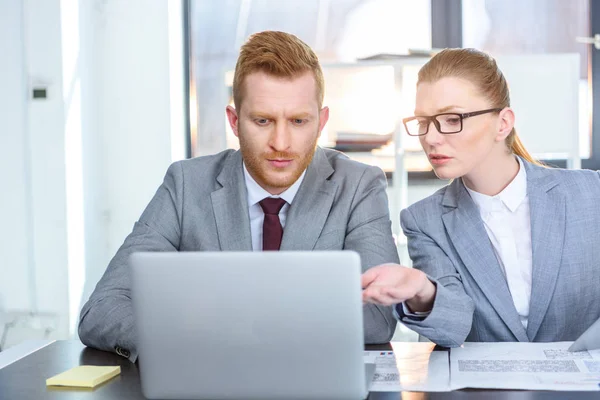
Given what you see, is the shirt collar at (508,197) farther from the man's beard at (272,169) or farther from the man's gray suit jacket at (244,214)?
the man's beard at (272,169)

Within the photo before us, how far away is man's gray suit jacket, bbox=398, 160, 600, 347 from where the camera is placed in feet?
5.99

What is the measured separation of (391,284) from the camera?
4.65 feet

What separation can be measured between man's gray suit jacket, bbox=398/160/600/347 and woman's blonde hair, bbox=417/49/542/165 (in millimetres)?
206

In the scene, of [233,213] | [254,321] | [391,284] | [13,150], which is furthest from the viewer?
[13,150]

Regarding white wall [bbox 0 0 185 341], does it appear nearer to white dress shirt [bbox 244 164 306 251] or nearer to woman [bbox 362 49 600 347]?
white dress shirt [bbox 244 164 306 251]

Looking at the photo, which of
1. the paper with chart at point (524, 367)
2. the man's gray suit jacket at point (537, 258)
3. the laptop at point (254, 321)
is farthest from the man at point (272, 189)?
the laptop at point (254, 321)

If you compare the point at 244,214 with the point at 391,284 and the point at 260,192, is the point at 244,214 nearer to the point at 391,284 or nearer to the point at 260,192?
the point at 260,192

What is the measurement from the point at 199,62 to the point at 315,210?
10.5ft

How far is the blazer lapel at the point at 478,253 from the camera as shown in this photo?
71.0 inches

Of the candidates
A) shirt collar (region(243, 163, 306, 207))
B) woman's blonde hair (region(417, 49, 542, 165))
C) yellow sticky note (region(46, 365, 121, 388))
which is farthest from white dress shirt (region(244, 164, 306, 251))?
yellow sticky note (region(46, 365, 121, 388))

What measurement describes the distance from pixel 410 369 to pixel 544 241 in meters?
0.63

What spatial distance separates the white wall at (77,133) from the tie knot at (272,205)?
2.45m

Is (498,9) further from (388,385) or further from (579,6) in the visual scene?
(388,385)

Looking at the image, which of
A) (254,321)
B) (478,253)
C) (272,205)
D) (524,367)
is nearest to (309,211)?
(272,205)
